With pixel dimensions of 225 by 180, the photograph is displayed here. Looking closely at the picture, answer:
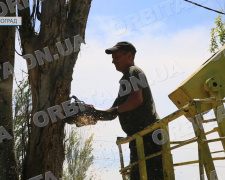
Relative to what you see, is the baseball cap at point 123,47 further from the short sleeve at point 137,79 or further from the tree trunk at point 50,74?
the tree trunk at point 50,74

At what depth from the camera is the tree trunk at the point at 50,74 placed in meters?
3.76

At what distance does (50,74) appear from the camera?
3.89 m

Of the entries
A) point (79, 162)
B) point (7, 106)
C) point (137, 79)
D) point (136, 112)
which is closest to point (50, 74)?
point (7, 106)

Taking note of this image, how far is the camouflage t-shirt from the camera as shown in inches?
166

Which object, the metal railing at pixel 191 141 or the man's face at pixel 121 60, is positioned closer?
the metal railing at pixel 191 141

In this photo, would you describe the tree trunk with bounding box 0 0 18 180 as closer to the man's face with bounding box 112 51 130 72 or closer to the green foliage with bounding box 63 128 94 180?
the man's face with bounding box 112 51 130 72

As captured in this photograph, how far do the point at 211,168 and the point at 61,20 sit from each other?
2284 millimetres

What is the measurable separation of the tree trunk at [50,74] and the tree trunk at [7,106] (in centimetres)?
15

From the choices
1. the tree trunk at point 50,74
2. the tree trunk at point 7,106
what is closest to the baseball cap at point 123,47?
the tree trunk at point 50,74

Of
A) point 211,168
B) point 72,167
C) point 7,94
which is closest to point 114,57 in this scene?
point 7,94

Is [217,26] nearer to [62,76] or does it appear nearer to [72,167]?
[72,167]

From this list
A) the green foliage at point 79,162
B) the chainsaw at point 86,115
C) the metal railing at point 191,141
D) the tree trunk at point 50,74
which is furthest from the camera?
the green foliage at point 79,162

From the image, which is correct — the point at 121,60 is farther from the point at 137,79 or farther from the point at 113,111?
the point at 113,111

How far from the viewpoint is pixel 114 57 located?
15.1 feet
